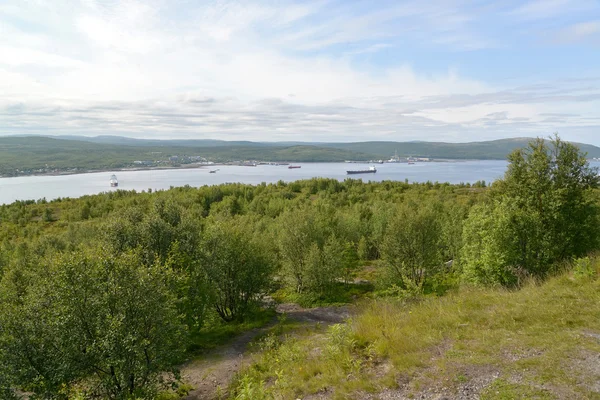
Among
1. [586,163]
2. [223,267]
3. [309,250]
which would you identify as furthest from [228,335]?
[586,163]

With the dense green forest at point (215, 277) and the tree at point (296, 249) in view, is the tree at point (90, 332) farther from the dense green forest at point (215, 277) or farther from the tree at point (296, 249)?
the tree at point (296, 249)

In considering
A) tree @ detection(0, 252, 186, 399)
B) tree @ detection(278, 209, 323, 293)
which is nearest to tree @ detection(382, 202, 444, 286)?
tree @ detection(278, 209, 323, 293)

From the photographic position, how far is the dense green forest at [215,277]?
10930mm

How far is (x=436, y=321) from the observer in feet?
34.3

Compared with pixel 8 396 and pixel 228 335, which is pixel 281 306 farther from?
pixel 8 396

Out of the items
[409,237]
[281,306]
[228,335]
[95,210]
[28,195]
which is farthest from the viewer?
[28,195]

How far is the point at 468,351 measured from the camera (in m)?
8.49

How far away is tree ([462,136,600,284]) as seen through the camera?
633 inches

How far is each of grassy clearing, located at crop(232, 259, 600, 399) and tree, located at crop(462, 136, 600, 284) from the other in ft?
12.6

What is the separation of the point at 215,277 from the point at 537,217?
18.0m

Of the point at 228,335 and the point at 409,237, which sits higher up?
the point at 409,237

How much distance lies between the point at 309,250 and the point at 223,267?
10.4 metres

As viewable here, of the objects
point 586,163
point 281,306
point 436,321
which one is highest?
point 586,163

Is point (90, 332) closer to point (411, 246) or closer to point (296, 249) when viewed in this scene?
point (296, 249)
